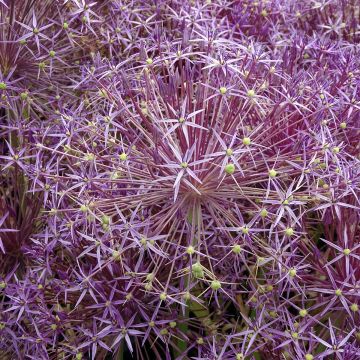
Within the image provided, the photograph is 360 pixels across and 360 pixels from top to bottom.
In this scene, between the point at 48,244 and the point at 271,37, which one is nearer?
the point at 48,244

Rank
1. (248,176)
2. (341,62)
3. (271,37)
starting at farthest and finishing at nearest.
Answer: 1. (271,37)
2. (341,62)
3. (248,176)

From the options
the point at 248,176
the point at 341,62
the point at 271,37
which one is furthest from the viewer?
the point at 271,37

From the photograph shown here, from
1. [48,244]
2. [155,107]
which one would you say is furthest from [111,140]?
[48,244]

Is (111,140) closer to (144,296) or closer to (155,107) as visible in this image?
(155,107)

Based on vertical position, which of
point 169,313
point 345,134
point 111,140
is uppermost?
point 111,140

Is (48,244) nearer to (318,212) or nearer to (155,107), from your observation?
(155,107)

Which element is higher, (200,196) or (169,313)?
(200,196)

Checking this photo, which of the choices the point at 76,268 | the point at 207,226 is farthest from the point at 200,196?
the point at 76,268
